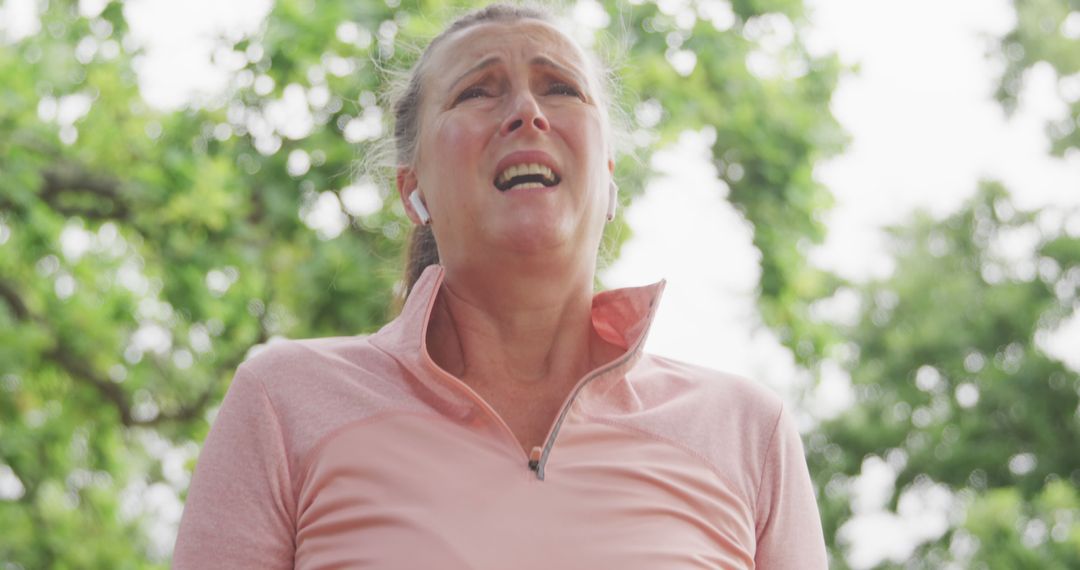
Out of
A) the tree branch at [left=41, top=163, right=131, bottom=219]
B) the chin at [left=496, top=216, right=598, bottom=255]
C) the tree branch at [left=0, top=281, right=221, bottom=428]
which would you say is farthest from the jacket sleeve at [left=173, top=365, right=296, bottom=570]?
the tree branch at [left=0, top=281, right=221, bottom=428]

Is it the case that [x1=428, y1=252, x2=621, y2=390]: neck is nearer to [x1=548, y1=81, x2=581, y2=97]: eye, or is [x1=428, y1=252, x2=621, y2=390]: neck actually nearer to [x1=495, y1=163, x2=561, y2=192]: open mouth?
[x1=495, y1=163, x2=561, y2=192]: open mouth

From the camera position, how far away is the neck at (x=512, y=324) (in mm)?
1392

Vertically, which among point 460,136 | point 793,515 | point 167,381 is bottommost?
point 167,381

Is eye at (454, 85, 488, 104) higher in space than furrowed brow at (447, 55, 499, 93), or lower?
lower

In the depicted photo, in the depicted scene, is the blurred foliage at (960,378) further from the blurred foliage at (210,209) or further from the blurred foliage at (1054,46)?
the blurred foliage at (210,209)

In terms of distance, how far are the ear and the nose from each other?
0.18 metres

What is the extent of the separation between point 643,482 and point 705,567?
0.10 m

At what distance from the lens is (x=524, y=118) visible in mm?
1385

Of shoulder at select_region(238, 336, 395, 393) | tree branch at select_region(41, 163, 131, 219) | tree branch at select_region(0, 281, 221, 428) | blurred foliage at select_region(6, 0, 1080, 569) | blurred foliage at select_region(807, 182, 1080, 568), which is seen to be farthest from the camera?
blurred foliage at select_region(807, 182, 1080, 568)

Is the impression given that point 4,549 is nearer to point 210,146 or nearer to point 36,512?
point 36,512

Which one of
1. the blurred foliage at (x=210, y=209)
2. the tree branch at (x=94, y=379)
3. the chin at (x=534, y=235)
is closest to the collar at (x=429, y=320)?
the chin at (x=534, y=235)

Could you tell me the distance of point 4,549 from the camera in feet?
18.1

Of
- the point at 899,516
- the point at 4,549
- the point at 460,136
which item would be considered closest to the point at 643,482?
the point at 460,136

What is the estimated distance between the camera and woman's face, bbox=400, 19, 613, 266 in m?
1.35
